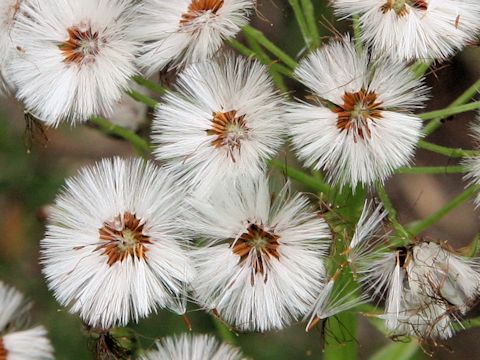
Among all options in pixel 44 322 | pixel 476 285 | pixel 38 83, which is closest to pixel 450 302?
pixel 476 285

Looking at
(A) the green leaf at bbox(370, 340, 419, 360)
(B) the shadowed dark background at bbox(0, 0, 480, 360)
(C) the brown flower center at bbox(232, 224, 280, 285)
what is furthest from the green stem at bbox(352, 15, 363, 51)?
(A) the green leaf at bbox(370, 340, 419, 360)

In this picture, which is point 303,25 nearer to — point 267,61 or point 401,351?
point 267,61

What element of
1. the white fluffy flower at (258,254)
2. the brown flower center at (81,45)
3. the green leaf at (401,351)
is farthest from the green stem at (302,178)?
the green leaf at (401,351)

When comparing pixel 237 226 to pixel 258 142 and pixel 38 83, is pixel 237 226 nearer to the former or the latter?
pixel 258 142

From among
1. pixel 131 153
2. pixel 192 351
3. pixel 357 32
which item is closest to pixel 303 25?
pixel 357 32

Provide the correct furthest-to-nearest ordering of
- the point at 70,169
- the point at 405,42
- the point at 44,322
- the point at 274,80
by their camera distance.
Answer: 1. the point at 70,169
2. the point at 44,322
3. the point at 274,80
4. the point at 405,42

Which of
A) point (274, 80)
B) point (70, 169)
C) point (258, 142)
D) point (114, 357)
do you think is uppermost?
point (70, 169)
